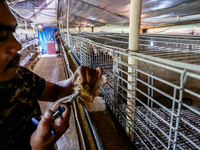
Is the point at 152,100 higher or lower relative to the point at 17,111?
higher

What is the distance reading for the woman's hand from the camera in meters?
0.57

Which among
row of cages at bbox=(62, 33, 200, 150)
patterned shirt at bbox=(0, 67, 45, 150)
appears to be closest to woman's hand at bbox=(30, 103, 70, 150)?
patterned shirt at bbox=(0, 67, 45, 150)

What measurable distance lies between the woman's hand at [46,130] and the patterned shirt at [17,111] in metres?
0.26

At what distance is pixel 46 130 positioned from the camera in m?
0.59

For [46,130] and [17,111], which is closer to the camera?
[46,130]

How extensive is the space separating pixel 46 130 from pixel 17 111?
1.34 ft

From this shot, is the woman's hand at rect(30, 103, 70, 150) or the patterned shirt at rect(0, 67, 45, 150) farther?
the patterned shirt at rect(0, 67, 45, 150)

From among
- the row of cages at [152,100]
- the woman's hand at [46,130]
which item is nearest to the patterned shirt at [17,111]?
the woman's hand at [46,130]

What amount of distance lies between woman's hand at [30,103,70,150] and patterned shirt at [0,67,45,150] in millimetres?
257

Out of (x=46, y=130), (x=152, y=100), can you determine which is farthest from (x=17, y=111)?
(x=152, y=100)

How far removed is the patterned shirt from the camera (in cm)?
78

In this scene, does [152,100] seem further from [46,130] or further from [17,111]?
[17,111]

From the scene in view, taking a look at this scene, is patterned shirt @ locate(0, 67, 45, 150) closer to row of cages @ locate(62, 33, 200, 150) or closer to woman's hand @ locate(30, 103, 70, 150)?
woman's hand @ locate(30, 103, 70, 150)

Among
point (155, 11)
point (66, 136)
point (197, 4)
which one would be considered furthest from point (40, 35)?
point (66, 136)
